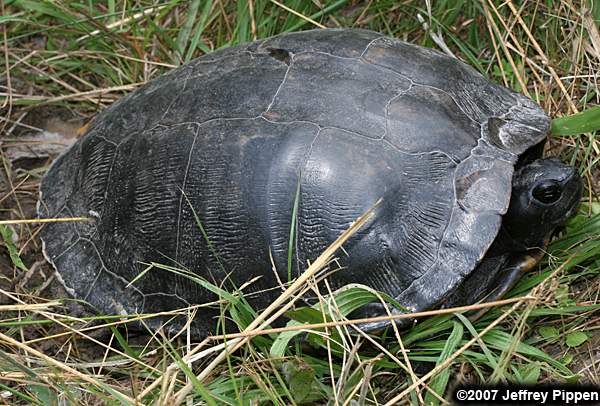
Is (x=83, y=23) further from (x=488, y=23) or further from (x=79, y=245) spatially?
(x=488, y=23)

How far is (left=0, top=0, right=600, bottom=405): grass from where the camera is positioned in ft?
7.05

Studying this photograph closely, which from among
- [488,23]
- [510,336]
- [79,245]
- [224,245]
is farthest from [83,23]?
[510,336]

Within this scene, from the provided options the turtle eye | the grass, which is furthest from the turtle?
the grass

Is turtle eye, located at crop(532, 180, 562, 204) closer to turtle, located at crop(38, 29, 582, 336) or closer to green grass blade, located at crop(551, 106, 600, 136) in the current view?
turtle, located at crop(38, 29, 582, 336)

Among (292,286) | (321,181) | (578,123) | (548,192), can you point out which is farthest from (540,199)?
(292,286)

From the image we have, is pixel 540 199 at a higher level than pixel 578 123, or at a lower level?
lower

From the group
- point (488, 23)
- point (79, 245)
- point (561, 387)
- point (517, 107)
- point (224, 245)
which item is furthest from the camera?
point (488, 23)

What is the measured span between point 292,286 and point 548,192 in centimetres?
89

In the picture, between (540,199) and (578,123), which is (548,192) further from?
(578,123)

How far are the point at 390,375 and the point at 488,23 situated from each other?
1.52 meters

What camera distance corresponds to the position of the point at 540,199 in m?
2.36

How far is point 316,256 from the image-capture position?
2.27m

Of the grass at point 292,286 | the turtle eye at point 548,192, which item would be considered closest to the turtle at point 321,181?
the turtle eye at point 548,192

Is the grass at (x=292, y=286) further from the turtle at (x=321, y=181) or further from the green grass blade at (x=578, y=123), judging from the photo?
the turtle at (x=321, y=181)
